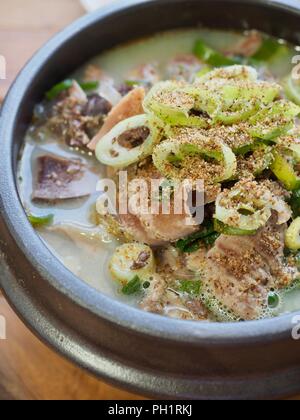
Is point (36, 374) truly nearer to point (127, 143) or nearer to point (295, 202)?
point (127, 143)

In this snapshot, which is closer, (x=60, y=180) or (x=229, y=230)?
(x=229, y=230)

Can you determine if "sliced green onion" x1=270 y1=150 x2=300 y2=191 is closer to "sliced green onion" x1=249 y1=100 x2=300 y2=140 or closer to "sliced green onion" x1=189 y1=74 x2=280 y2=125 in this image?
"sliced green onion" x1=249 y1=100 x2=300 y2=140

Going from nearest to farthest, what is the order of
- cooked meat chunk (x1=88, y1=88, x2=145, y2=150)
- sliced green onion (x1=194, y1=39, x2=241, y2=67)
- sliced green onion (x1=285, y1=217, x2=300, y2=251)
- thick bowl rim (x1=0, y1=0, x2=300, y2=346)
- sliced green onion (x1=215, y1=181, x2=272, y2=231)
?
thick bowl rim (x1=0, y1=0, x2=300, y2=346) < sliced green onion (x1=215, y1=181, x2=272, y2=231) < sliced green onion (x1=285, y1=217, x2=300, y2=251) < cooked meat chunk (x1=88, y1=88, x2=145, y2=150) < sliced green onion (x1=194, y1=39, x2=241, y2=67)

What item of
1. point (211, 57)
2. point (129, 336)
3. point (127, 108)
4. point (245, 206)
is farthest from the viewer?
point (211, 57)

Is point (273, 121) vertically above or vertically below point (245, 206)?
above

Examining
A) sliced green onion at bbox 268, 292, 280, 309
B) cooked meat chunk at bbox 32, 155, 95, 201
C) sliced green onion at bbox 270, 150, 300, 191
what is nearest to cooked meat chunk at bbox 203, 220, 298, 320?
sliced green onion at bbox 268, 292, 280, 309

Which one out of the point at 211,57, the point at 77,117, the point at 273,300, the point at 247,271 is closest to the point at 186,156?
the point at 247,271

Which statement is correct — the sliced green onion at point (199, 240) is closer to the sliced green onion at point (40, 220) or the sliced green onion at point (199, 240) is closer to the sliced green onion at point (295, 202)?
the sliced green onion at point (295, 202)
